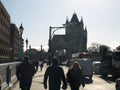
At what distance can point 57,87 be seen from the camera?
1283cm

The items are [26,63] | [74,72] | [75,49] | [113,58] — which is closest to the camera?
[74,72]

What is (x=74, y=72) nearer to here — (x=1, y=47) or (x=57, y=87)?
(x=57, y=87)

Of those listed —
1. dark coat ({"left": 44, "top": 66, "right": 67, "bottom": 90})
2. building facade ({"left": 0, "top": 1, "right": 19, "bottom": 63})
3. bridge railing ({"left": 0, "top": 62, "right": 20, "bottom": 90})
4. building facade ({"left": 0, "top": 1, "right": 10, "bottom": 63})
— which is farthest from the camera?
building facade ({"left": 0, "top": 1, "right": 19, "bottom": 63})

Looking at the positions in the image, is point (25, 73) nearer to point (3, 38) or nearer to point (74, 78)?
point (74, 78)

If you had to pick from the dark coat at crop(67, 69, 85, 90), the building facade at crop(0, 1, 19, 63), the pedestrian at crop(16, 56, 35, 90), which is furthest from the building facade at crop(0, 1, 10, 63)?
the dark coat at crop(67, 69, 85, 90)

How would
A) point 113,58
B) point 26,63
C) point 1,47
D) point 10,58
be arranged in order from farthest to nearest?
point 10,58 → point 1,47 → point 113,58 → point 26,63

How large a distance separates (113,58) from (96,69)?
16.1 m

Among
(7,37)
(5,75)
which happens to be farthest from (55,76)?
(7,37)

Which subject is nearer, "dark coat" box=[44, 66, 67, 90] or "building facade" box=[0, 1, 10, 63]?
"dark coat" box=[44, 66, 67, 90]

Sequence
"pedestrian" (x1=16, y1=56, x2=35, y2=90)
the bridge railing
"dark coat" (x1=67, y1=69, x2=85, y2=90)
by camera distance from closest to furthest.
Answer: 1. "dark coat" (x1=67, y1=69, x2=85, y2=90)
2. "pedestrian" (x1=16, y1=56, x2=35, y2=90)
3. the bridge railing

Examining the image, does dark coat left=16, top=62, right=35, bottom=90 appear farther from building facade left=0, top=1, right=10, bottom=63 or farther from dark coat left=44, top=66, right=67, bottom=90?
building facade left=0, top=1, right=10, bottom=63

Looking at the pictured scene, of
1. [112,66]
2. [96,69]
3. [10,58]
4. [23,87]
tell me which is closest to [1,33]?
[10,58]

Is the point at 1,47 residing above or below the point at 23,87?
above

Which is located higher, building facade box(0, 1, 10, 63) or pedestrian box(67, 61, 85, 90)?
building facade box(0, 1, 10, 63)
